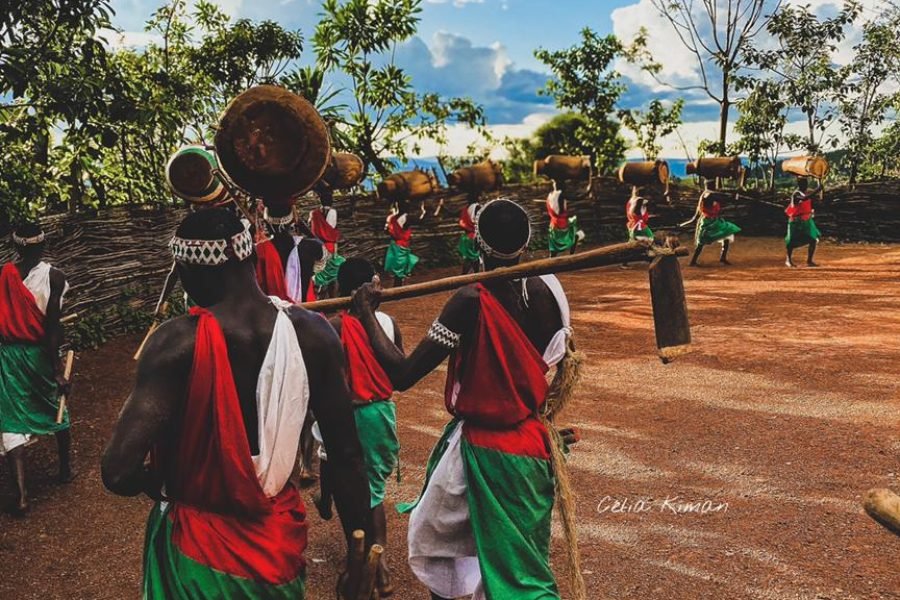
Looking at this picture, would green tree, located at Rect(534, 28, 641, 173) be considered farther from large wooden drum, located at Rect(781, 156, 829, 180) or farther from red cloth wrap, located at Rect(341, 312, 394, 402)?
red cloth wrap, located at Rect(341, 312, 394, 402)

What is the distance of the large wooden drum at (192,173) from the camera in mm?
4570

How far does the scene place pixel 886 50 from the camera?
61.5 ft

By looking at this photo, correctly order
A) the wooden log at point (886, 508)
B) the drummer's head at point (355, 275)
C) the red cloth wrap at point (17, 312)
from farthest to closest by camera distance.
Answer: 1. the red cloth wrap at point (17, 312)
2. the drummer's head at point (355, 275)
3. the wooden log at point (886, 508)

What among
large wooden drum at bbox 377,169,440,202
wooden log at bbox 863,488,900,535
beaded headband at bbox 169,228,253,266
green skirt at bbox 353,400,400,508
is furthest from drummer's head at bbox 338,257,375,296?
large wooden drum at bbox 377,169,440,202

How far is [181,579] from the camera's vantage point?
2100mm

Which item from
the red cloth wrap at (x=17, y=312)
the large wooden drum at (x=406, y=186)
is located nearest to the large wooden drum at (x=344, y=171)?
the large wooden drum at (x=406, y=186)

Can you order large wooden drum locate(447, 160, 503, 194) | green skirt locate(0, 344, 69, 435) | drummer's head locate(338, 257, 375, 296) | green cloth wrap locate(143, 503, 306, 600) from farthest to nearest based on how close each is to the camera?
large wooden drum locate(447, 160, 503, 194) < green skirt locate(0, 344, 69, 435) < drummer's head locate(338, 257, 375, 296) < green cloth wrap locate(143, 503, 306, 600)

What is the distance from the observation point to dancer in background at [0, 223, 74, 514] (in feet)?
17.5

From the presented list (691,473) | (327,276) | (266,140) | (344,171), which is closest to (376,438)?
(266,140)

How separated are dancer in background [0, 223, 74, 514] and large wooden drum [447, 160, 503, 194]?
8.67 metres

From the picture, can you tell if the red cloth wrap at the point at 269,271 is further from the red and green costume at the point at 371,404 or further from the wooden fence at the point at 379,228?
the wooden fence at the point at 379,228

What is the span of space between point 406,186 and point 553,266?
32.3 ft
